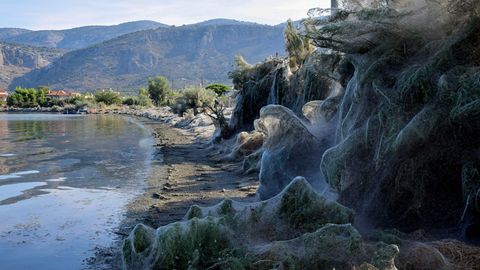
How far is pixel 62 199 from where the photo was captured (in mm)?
14578

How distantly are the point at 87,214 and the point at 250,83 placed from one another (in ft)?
54.1

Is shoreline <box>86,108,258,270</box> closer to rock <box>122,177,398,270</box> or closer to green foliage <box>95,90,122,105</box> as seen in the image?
rock <box>122,177,398,270</box>

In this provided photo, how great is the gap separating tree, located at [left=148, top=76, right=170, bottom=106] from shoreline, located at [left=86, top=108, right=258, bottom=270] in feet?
291

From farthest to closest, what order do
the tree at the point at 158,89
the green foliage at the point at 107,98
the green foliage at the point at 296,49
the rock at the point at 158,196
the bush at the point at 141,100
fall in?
the green foliage at the point at 107,98, the bush at the point at 141,100, the tree at the point at 158,89, the green foliage at the point at 296,49, the rock at the point at 158,196

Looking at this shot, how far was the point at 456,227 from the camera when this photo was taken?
6969mm

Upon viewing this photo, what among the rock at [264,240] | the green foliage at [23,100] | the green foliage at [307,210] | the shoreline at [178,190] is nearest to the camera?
the rock at [264,240]

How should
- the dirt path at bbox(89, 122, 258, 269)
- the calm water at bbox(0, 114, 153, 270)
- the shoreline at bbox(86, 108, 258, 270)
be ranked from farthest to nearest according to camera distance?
the dirt path at bbox(89, 122, 258, 269), the shoreline at bbox(86, 108, 258, 270), the calm water at bbox(0, 114, 153, 270)

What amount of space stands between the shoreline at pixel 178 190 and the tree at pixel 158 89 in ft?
291

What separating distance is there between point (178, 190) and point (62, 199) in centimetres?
302

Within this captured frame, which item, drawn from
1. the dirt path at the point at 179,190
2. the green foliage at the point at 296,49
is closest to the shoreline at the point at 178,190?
the dirt path at the point at 179,190

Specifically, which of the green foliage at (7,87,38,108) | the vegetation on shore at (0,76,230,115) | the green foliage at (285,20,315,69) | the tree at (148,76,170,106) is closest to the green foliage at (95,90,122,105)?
the vegetation on shore at (0,76,230,115)

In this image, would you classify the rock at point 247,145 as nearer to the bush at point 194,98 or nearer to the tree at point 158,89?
the bush at point 194,98

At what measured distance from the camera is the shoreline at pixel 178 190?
10.6 metres

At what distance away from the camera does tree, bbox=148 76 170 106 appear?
11225 centimetres
